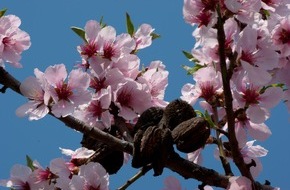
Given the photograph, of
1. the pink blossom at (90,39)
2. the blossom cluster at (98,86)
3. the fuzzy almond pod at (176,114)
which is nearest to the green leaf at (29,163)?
the blossom cluster at (98,86)

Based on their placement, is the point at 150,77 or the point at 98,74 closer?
the point at 98,74

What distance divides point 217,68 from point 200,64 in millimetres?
265

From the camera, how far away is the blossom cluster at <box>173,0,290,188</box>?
73.8 inches

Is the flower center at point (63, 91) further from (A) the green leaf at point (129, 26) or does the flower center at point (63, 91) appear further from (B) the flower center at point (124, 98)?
(A) the green leaf at point (129, 26)

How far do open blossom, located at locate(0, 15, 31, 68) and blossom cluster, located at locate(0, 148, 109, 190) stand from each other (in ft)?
1.57

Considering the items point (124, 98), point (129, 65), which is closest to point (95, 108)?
point (124, 98)

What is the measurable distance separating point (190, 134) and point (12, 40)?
0.99 meters

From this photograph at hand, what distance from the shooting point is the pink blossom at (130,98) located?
221cm

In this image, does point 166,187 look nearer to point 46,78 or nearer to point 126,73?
point 126,73

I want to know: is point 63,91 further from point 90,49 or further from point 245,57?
point 245,57

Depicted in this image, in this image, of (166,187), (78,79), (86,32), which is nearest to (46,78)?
(78,79)

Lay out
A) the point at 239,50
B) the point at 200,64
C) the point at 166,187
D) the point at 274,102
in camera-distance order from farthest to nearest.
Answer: the point at 200,64, the point at 166,187, the point at 274,102, the point at 239,50

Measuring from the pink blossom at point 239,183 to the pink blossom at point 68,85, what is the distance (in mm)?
677

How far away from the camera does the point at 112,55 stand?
2.25 metres
